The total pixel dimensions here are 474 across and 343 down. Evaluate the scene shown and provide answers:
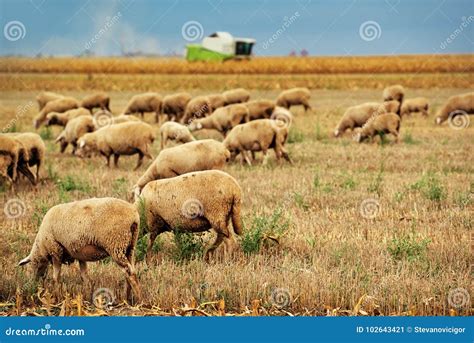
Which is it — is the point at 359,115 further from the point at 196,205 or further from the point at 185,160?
the point at 196,205

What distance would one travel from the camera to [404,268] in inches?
311

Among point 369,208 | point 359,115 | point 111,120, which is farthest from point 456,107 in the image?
point 369,208

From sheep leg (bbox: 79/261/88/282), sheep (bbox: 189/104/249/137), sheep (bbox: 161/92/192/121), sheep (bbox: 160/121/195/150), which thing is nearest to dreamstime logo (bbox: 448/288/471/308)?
sheep leg (bbox: 79/261/88/282)

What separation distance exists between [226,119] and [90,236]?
12583mm

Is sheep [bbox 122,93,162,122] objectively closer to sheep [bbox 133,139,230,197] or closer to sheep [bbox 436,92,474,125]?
sheep [bbox 436,92,474,125]

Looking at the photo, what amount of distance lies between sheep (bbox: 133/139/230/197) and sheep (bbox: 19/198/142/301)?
4248 mm

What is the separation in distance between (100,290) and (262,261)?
201 cm

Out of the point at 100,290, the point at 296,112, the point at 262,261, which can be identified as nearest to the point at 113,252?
the point at 100,290

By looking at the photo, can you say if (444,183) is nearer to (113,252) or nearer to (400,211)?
(400,211)

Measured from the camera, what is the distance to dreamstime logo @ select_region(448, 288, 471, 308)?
689cm

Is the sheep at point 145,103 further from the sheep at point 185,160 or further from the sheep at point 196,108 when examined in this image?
the sheep at point 185,160

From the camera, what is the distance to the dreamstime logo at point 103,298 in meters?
7.09

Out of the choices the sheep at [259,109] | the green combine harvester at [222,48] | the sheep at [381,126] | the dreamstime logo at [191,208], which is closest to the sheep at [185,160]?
the dreamstime logo at [191,208]

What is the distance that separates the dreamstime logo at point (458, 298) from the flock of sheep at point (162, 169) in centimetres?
275
